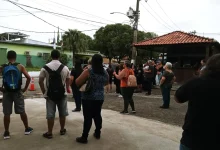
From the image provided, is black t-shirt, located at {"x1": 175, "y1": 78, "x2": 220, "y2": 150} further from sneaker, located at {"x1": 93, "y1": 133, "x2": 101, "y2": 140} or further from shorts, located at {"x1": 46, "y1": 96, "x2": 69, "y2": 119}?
shorts, located at {"x1": 46, "y1": 96, "x2": 69, "y2": 119}

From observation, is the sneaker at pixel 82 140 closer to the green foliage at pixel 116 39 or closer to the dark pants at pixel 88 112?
the dark pants at pixel 88 112

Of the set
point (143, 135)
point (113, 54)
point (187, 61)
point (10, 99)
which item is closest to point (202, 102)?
point (143, 135)

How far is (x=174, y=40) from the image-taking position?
15.5 metres

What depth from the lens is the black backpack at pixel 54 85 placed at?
4211 millimetres

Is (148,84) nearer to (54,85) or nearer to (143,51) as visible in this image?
(54,85)

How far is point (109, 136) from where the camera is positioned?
469cm

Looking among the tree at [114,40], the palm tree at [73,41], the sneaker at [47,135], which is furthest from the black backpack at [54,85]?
the palm tree at [73,41]

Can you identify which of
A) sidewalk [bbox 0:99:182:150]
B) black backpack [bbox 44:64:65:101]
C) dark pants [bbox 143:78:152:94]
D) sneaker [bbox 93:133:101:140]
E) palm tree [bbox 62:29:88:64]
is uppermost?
palm tree [bbox 62:29:88:64]

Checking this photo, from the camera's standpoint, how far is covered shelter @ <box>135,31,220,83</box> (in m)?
14.5

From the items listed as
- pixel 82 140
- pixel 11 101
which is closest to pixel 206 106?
pixel 82 140

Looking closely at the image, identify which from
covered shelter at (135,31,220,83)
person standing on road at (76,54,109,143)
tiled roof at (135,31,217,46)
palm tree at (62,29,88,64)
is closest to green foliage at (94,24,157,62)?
palm tree at (62,29,88,64)

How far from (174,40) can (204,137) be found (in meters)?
14.0

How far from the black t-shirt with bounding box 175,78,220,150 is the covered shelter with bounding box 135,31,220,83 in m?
12.6

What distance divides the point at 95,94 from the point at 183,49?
14.3 meters
